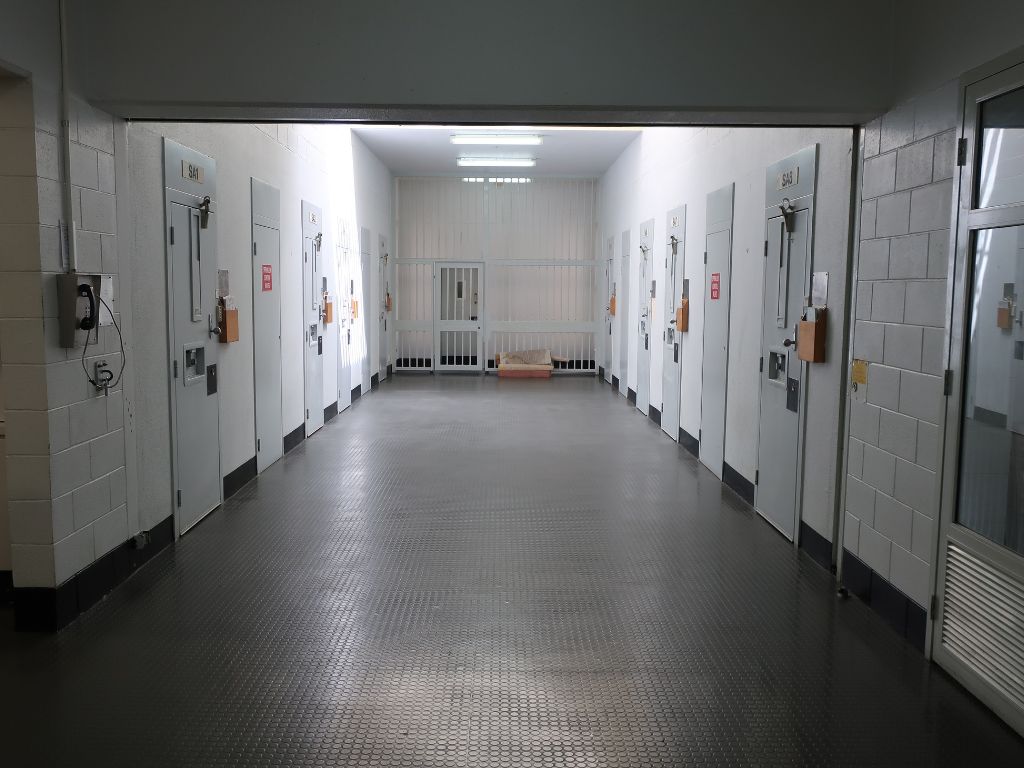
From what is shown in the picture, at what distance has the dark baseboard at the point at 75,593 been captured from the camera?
3.78 meters

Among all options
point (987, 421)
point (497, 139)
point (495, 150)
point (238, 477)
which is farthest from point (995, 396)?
point (495, 150)

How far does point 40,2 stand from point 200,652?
9.60 ft

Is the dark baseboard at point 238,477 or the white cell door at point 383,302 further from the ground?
the white cell door at point 383,302

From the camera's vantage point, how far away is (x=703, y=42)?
3996 mm

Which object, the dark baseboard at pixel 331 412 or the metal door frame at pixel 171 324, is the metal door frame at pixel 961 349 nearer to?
the metal door frame at pixel 171 324

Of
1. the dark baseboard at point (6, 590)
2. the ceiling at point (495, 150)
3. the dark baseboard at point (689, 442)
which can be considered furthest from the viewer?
the ceiling at point (495, 150)

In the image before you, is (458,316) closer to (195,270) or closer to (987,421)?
(195,270)

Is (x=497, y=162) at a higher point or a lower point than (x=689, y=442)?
higher

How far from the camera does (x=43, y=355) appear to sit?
3.67m

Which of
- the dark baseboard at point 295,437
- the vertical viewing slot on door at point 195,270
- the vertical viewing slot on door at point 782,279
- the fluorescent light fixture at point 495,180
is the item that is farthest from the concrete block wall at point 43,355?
the fluorescent light fixture at point 495,180

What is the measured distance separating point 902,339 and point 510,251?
37.9ft

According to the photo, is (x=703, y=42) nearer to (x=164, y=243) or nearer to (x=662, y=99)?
(x=662, y=99)

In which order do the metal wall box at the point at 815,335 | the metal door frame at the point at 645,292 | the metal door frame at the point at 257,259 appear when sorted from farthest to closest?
1. the metal door frame at the point at 645,292
2. the metal door frame at the point at 257,259
3. the metal wall box at the point at 815,335

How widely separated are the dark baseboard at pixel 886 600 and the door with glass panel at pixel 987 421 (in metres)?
0.18
